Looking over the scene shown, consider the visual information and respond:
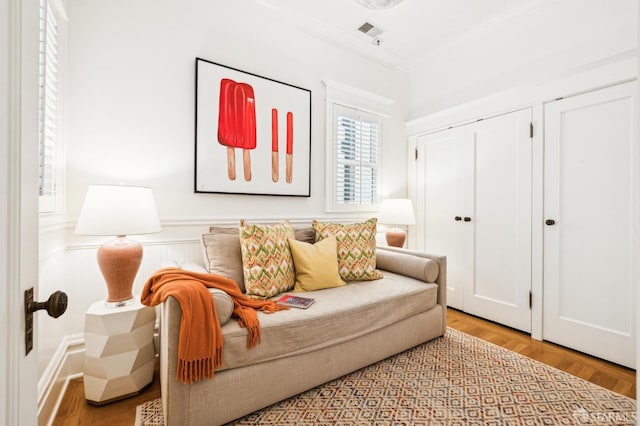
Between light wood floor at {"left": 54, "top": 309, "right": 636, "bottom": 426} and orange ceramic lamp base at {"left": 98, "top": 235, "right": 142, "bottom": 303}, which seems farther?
orange ceramic lamp base at {"left": 98, "top": 235, "right": 142, "bottom": 303}

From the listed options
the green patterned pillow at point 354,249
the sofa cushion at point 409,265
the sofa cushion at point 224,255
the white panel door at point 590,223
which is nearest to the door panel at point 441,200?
the white panel door at point 590,223

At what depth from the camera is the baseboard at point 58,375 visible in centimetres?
137

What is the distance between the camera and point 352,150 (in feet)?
10.5

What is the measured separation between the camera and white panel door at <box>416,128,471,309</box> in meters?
3.08

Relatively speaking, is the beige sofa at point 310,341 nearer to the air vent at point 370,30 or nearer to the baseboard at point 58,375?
the baseboard at point 58,375

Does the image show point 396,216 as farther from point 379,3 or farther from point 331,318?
point 379,3

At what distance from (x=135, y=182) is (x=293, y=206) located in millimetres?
1266

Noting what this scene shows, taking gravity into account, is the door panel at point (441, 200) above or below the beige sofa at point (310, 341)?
above

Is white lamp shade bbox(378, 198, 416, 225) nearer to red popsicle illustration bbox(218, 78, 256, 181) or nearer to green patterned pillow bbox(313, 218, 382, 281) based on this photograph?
green patterned pillow bbox(313, 218, 382, 281)

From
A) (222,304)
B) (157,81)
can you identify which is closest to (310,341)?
(222,304)

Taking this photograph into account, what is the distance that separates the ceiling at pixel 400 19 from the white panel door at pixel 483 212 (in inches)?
37.2

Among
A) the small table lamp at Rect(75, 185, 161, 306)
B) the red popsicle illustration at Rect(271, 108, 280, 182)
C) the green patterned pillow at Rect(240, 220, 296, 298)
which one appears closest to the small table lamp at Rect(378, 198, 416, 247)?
the red popsicle illustration at Rect(271, 108, 280, 182)

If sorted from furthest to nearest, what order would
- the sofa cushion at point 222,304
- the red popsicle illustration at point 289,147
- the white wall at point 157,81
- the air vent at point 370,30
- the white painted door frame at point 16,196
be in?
the air vent at point 370,30 → the red popsicle illustration at point 289,147 → the white wall at point 157,81 → the sofa cushion at point 222,304 → the white painted door frame at point 16,196

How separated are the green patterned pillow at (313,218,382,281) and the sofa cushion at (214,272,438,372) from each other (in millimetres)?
84
